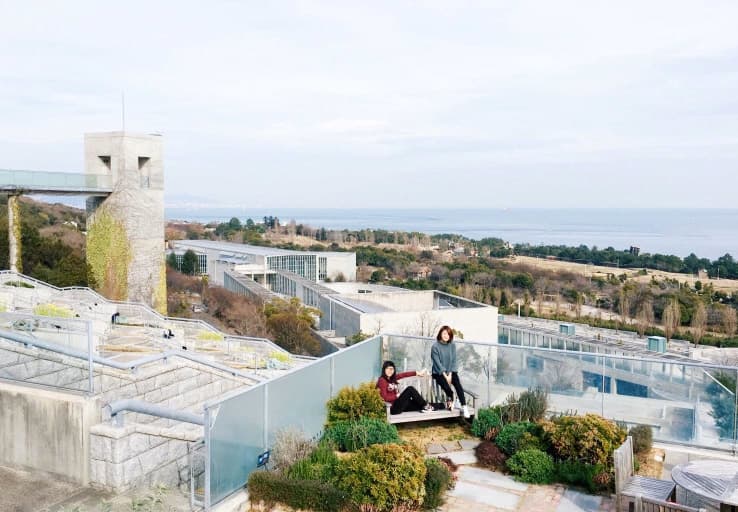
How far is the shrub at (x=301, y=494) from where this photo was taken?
5637 millimetres

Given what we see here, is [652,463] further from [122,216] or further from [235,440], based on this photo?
[122,216]

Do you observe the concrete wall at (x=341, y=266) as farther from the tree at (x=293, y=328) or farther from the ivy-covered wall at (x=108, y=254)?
the ivy-covered wall at (x=108, y=254)

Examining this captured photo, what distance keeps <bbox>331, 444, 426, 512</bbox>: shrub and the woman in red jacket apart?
1875 millimetres

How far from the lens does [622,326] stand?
46125mm

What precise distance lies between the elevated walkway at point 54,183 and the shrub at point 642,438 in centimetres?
2506

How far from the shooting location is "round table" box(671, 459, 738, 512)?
4906 millimetres

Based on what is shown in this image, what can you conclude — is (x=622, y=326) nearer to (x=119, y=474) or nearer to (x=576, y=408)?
(x=576, y=408)

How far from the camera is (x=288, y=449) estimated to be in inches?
244

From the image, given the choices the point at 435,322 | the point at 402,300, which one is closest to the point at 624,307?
the point at 402,300

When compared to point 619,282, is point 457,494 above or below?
above

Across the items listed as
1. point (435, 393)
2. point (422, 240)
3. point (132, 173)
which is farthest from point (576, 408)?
point (422, 240)

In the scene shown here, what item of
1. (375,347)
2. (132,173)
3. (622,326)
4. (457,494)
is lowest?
(622,326)

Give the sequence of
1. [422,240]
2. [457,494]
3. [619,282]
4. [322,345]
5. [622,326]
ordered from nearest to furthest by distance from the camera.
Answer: [457,494]
[322,345]
[622,326]
[619,282]
[422,240]

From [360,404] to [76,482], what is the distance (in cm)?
295
